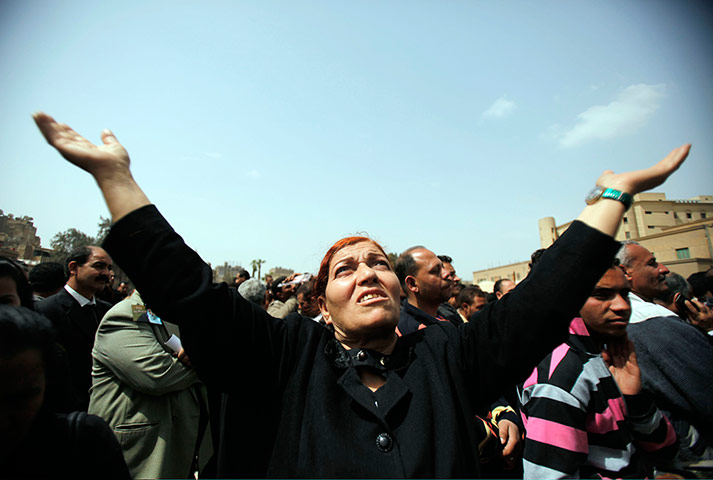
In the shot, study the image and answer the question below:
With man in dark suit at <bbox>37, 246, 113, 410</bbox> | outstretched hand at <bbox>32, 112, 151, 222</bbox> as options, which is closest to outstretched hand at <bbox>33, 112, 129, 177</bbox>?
outstretched hand at <bbox>32, 112, 151, 222</bbox>

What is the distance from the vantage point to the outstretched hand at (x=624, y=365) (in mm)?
2064

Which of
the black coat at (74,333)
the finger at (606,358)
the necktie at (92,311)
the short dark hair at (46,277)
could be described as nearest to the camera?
the finger at (606,358)

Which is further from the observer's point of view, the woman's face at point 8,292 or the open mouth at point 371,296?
the woman's face at point 8,292

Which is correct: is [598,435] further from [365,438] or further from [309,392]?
[309,392]

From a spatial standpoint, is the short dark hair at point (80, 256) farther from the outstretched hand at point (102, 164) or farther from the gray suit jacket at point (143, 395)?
the outstretched hand at point (102, 164)

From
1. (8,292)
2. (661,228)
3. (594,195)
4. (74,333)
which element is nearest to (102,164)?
(8,292)

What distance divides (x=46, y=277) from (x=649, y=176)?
594cm

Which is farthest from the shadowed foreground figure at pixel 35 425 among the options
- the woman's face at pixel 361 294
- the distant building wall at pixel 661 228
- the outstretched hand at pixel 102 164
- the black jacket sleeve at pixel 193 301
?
the distant building wall at pixel 661 228

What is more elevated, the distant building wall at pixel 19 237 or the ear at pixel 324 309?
the distant building wall at pixel 19 237

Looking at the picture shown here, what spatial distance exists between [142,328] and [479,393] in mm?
2663

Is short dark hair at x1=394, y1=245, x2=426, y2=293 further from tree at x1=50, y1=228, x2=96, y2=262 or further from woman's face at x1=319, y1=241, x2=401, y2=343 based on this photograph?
tree at x1=50, y1=228, x2=96, y2=262

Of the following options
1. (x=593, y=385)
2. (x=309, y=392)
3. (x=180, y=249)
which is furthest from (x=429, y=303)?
(x=180, y=249)

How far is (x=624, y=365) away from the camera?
7.18 ft

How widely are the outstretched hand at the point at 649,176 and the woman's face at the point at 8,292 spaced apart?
3092 mm
